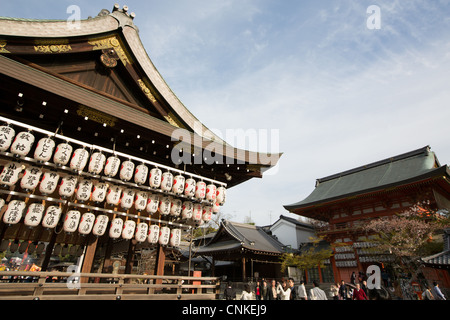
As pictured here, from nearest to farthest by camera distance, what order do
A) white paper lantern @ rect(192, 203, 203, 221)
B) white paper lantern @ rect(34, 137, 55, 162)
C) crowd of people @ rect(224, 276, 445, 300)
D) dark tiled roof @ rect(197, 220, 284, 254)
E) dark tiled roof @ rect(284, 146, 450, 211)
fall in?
1. white paper lantern @ rect(34, 137, 55, 162)
2. white paper lantern @ rect(192, 203, 203, 221)
3. crowd of people @ rect(224, 276, 445, 300)
4. dark tiled roof @ rect(284, 146, 450, 211)
5. dark tiled roof @ rect(197, 220, 284, 254)

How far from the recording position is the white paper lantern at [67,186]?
6.51 m

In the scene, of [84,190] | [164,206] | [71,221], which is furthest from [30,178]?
[164,206]

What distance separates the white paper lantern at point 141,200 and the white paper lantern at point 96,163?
1.39m

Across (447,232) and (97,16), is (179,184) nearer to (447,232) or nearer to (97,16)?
(97,16)

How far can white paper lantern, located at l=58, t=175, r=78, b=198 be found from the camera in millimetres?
6512

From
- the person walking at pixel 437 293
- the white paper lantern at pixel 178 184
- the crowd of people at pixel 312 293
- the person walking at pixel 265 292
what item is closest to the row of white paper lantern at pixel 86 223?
the white paper lantern at pixel 178 184

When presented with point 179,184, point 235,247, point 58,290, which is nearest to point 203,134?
point 179,184

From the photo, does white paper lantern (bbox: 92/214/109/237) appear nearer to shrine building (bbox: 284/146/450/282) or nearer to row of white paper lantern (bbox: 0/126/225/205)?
row of white paper lantern (bbox: 0/126/225/205)

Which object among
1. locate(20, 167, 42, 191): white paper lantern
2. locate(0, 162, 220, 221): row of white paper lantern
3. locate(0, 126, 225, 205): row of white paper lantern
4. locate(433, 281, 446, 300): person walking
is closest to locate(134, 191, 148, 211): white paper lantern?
locate(0, 162, 220, 221): row of white paper lantern

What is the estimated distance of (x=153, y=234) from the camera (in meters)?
7.98

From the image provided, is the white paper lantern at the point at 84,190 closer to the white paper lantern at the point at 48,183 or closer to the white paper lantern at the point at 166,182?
the white paper lantern at the point at 48,183

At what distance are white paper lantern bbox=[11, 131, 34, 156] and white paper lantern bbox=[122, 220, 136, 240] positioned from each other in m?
3.27

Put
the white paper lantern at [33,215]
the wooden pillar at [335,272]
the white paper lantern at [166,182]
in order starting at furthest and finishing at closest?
the wooden pillar at [335,272]
the white paper lantern at [166,182]
the white paper lantern at [33,215]
